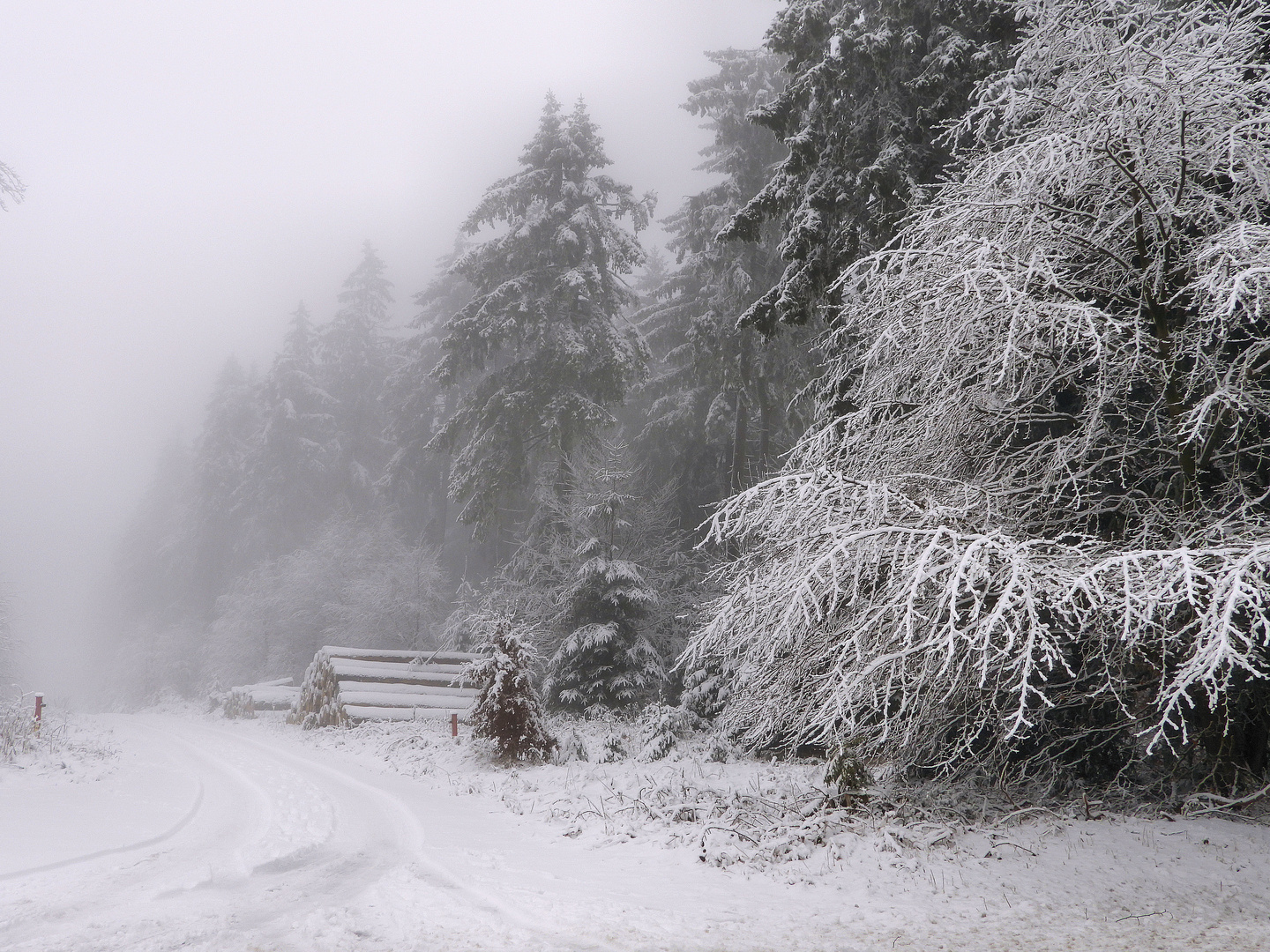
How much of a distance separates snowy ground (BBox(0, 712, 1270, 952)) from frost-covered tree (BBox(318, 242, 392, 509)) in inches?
1329

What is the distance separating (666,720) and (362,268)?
3971 centimetres

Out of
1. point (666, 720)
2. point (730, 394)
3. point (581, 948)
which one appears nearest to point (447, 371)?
point (730, 394)

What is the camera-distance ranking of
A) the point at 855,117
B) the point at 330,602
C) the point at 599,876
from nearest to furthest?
the point at 599,876, the point at 855,117, the point at 330,602

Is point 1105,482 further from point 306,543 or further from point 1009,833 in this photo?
point 306,543

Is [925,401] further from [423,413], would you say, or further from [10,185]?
[423,413]

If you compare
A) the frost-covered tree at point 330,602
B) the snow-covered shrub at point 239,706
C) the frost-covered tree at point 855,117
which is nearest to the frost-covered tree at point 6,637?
the frost-covered tree at point 330,602

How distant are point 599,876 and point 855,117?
38.5 feet

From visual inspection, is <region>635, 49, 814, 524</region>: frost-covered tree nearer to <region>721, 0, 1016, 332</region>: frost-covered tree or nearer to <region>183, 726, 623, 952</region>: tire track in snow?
<region>721, 0, 1016, 332</region>: frost-covered tree

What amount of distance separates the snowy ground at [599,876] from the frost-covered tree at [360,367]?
111 feet

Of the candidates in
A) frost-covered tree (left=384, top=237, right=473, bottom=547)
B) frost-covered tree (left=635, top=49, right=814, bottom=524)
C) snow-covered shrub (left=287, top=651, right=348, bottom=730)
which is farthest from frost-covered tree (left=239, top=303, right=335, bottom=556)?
frost-covered tree (left=635, top=49, right=814, bottom=524)

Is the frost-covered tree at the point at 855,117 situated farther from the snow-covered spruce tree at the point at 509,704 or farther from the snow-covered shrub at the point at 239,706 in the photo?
the snow-covered shrub at the point at 239,706

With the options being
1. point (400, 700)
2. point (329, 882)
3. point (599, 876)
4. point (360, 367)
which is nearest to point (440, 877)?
point (329, 882)

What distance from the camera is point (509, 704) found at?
40.1 ft

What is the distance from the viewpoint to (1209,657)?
4.68 m
